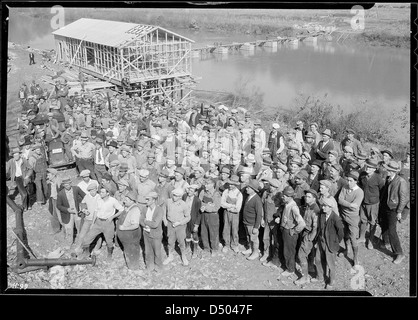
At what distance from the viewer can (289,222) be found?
7.01 meters

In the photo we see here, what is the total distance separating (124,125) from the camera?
8289mm

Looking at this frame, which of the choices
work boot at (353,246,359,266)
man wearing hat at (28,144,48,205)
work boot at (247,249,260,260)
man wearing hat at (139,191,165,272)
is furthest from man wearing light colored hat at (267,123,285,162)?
man wearing hat at (28,144,48,205)

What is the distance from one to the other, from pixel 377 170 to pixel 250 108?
266cm

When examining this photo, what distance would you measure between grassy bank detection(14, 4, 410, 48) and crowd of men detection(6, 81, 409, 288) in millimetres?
1524

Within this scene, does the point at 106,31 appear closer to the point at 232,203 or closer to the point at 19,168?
the point at 19,168

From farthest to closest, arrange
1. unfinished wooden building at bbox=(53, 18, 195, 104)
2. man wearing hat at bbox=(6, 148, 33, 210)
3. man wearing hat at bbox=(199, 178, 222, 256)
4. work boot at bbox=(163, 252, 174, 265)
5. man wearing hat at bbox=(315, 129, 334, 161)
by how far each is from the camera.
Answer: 1. man wearing hat at bbox=(315, 129, 334, 161)
2. unfinished wooden building at bbox=(53, 18, 195, 104)
3. man wearing hat at bbox=(6, 148, 33, 210)
4. work boot at bbox=(163, 252, 174, 265)
5. man wearing hat at bbox=(199, 178, 222, 256)

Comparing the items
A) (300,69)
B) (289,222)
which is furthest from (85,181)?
(300,69)

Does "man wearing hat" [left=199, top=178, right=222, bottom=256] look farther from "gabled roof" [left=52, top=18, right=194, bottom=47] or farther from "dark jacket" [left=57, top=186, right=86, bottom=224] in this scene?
"gabled roof" [left=52, top=18, right=194, bottom=47]

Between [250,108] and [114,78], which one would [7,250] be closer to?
[114,78]

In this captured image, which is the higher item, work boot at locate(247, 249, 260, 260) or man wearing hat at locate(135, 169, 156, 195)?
man wearing hat at locate(135, 169, 156, 195)

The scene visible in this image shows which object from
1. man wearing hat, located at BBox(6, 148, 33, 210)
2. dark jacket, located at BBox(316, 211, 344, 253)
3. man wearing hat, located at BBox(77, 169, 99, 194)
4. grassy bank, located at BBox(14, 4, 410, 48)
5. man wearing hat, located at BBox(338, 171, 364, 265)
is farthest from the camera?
man wearing hat, located at BBox(6, 148, 33, 210)

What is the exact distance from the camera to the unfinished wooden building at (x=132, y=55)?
7.85m

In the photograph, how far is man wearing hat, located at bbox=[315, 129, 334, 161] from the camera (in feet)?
26.3

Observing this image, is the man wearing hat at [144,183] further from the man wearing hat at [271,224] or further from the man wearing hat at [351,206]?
the man wearing hat at [351,206]
